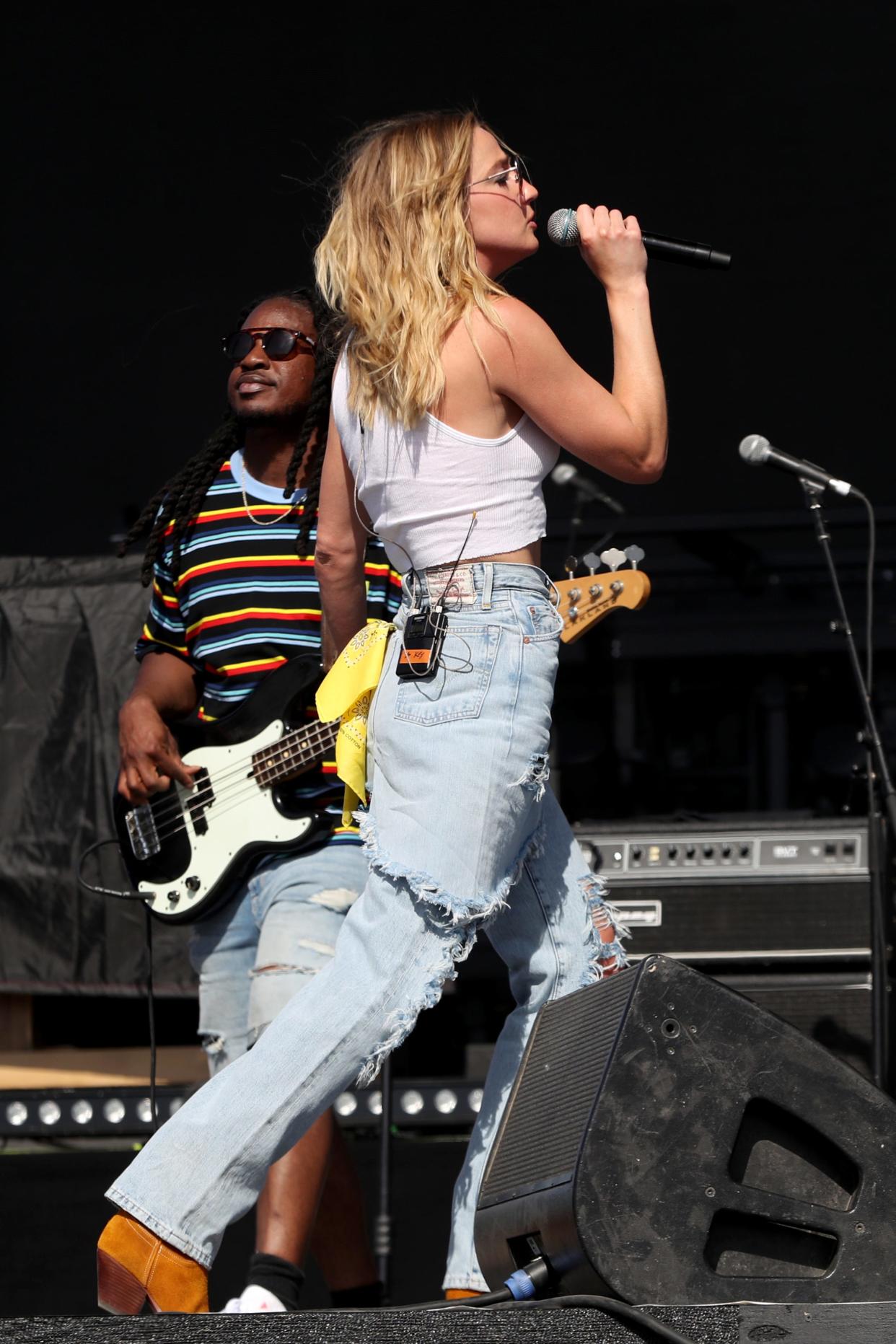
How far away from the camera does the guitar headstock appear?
2.84m

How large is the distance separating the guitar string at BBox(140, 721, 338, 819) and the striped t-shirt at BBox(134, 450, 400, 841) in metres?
0.05

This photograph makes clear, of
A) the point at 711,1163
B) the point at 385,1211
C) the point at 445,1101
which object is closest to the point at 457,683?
the point at 711,1163

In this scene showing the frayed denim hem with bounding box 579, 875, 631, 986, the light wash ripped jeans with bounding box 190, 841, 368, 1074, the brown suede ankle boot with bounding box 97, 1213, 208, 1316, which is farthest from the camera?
the light wash ripped jeans with bounding box 190, 841, 368, 1074

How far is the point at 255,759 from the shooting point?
285 centimetres

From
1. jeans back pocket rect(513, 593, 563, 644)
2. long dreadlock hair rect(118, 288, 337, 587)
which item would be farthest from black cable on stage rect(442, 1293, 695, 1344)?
long dreadlock hair rect(118, 288, 337, 587)

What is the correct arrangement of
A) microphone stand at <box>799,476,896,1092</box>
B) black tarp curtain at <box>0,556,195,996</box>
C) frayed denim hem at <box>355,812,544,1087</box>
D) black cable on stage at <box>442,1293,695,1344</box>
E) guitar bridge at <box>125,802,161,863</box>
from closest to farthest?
black cable on stage at <box>442,1293,695,1344</box> → frayed denim hem at <box>355,812,544,1087</box> → guitar bridge at <box>125,802,161,863</box> → microphone stand at <box>799,476,896,1092</box> → black tarp curtain at <box>0,556,195,996</box>

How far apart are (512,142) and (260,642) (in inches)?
177

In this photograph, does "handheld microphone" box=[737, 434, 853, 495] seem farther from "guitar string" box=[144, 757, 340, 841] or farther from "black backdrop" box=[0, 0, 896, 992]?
"black backdrop" box=[0, 0, 896, 992]

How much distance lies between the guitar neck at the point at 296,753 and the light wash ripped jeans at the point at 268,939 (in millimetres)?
143

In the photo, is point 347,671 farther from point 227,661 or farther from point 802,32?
point 802,32

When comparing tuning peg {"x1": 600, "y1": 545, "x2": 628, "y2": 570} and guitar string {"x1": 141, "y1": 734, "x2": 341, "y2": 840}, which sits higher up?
tuning peg {"x1": 600, "y1": 545, "x2": 628, "y2": 570}

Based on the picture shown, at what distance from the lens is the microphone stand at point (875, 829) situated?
3531mm

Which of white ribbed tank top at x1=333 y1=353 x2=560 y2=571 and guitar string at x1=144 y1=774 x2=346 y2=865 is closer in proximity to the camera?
white ribbed tank top at x1=333 y1=353 x2=560 y2=571

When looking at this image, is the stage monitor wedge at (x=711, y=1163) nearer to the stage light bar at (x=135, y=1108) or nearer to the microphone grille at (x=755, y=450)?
the microphone grille at (x=755, y=450)
